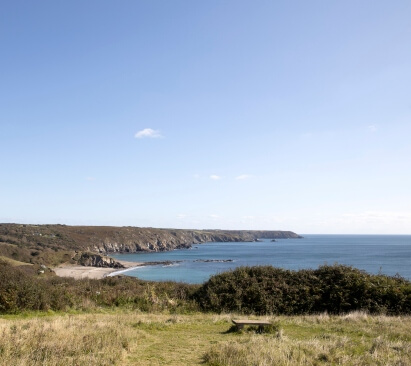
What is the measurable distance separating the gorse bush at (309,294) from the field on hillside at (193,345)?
17.0 ft

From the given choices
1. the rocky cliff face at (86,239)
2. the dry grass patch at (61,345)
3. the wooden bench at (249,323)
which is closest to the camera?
the dry grass patch at (61,345)

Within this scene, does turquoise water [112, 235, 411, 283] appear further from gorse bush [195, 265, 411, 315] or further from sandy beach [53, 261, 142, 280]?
gorse bush [195, 265, 411, 315]

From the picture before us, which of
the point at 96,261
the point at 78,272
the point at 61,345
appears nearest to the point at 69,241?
the point at 96,261

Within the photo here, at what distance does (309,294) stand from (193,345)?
1092 centimetres

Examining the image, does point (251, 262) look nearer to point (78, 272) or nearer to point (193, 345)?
point (78, 272)

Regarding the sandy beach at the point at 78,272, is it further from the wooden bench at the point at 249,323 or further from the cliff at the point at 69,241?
the wooden bench at the point at 249,323

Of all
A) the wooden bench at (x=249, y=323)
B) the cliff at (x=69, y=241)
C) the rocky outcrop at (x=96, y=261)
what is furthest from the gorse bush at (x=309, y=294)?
the rocky outcrop at (x=96, y=261)

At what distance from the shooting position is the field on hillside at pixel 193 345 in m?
8.58

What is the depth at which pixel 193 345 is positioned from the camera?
10.9 metres

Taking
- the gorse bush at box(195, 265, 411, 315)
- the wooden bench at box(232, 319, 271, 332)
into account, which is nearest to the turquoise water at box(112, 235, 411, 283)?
the gorse bush at box(195, 265, 411, 315)

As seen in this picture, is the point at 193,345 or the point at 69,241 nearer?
the point at 193,345

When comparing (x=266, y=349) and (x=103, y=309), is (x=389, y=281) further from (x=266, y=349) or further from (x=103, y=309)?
(x=103, y=309)

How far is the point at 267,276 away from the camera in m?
21.1

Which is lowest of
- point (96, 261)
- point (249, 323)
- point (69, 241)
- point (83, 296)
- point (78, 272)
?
point (96, 261)
